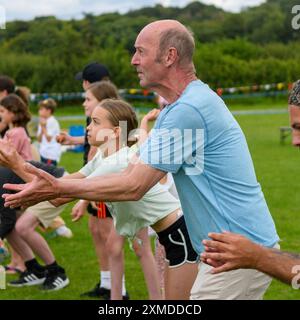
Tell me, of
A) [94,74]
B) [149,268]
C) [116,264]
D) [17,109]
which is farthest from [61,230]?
[149,268]

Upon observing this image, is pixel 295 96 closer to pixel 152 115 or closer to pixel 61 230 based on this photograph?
pixel 152 115

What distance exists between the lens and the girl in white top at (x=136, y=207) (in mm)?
4895

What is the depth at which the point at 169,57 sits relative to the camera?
12.8ft

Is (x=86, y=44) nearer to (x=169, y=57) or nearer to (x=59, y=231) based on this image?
(x=59, y=231)

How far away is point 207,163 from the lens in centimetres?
380

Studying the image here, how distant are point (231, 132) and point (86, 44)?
47.6m

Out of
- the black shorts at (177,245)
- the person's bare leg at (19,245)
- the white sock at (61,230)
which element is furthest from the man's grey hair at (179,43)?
the white sock at (61,230)

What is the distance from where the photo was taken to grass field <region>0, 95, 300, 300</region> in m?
7.13

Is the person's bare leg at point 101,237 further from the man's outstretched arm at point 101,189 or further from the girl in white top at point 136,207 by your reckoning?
the man's outstretched arm at point 101,189

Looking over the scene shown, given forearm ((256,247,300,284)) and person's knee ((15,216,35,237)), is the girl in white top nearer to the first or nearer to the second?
forearm ((256,247,300,284))

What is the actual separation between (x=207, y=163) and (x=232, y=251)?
3.45 feet
